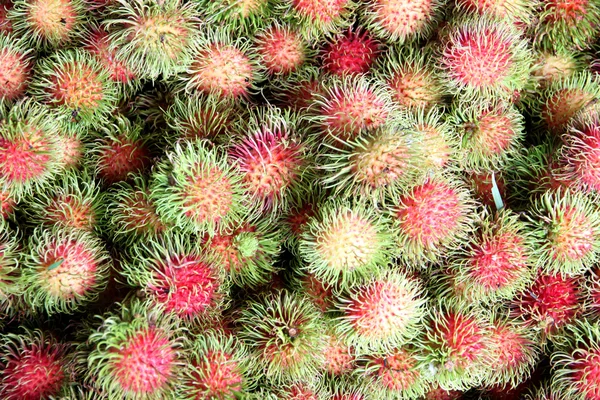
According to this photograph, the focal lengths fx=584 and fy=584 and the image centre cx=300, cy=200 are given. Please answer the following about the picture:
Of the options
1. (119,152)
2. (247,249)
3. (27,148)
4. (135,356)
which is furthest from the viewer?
(119,152)

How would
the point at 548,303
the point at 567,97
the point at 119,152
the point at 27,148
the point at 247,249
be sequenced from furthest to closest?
the point at 567,97
the point at 548,303
the point at 119,152
the point at 247,249
the point at 27,148

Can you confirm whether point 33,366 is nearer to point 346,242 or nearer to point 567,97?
point 346,242

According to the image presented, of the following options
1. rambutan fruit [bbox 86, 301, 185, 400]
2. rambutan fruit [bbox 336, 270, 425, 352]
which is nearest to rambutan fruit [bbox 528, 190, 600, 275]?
rambutan fruit [bbox 336, 270, 425, 352]

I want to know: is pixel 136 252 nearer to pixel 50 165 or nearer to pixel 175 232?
pixel 175 232

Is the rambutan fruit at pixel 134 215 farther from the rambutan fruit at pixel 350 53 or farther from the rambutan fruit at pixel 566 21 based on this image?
the rambutan fruit at pixel 566 21

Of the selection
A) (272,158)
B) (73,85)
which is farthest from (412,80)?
(73,85)

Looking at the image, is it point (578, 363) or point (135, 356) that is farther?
point (578, 363)

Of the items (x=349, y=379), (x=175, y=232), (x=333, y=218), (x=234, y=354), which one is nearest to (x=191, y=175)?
(x=175, y=232)
